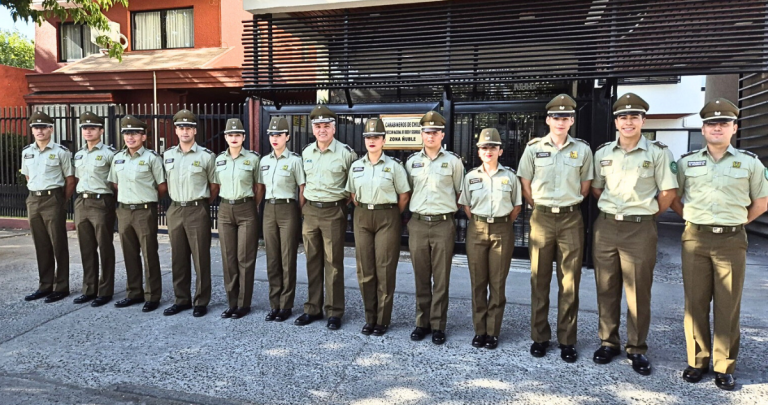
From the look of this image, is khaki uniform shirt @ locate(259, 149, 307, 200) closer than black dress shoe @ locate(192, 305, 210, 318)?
Yes

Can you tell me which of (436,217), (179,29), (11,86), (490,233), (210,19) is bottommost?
(490,233)

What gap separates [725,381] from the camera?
3.18 m

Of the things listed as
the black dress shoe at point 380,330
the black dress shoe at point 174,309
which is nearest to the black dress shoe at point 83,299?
the black dress shoe at point 174,309

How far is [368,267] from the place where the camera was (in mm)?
4207

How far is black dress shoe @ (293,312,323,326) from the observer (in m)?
4.35

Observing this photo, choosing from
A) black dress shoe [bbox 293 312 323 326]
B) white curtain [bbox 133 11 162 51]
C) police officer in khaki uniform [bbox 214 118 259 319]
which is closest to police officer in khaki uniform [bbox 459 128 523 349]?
black dress shoe [bbox 293 312 323 326]

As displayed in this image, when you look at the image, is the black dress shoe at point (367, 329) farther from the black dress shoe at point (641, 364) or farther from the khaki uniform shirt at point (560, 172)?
the black dress shoe at point (641, 364)

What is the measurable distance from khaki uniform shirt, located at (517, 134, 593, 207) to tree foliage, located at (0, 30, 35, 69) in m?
43.9

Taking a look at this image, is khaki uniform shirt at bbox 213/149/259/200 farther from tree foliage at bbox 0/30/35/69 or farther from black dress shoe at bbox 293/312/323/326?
tree foliage at bbox 0/30/35/69

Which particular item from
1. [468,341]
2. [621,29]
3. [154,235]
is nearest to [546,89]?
[621,29]

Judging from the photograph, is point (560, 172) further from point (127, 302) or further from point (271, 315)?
point (127, 302)

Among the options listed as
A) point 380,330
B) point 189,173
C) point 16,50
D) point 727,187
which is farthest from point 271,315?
point 16,50

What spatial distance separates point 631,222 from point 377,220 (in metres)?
1.88

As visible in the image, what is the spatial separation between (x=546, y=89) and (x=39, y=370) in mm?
6700
